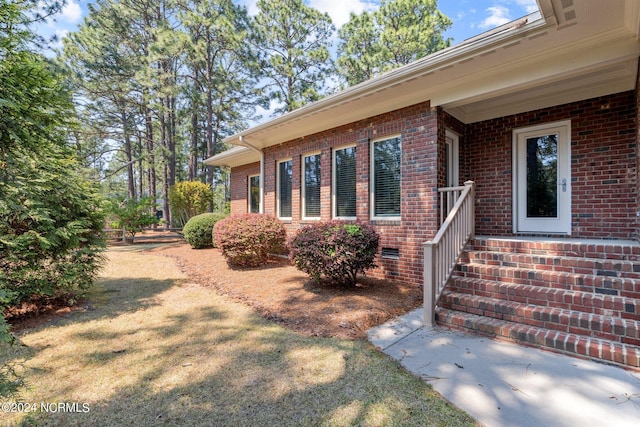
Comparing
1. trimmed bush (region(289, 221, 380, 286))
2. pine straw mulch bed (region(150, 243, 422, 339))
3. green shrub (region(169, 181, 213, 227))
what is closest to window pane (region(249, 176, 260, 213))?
pine straw mulch bed (region(150, 243, 422, 339))

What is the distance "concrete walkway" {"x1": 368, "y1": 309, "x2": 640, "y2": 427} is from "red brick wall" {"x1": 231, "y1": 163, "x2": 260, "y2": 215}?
27.5 ft

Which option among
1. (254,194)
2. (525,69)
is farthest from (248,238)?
(525,69)

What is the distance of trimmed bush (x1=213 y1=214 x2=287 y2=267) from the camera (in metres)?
6.61

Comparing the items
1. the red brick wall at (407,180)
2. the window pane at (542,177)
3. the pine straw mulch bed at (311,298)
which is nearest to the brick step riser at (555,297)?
the pine straw mulch bed at (311,298)

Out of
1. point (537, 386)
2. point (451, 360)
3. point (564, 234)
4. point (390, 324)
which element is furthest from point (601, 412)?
point (564, 234)

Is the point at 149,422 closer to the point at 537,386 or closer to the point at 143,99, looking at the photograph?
the point at 537,386

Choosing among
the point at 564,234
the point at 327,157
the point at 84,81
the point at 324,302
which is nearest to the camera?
the point at 324,302

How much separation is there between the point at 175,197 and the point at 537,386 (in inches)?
576

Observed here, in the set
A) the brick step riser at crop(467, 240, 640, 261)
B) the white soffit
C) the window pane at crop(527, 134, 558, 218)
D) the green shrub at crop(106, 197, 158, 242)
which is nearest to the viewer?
the brick step riser at crop(467, 240, 640, 261)

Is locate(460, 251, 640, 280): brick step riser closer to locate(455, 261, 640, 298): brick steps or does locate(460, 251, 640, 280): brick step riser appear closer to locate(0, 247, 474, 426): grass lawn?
locate(455, 261, 640, 298): brick steps

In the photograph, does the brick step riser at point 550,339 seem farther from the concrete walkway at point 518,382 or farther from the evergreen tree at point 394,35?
the evergreen tree at point 394,35

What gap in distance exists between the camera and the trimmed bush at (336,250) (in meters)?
4.62

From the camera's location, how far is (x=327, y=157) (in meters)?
6.95

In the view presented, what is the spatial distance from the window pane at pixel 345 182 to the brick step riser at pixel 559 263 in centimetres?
276
